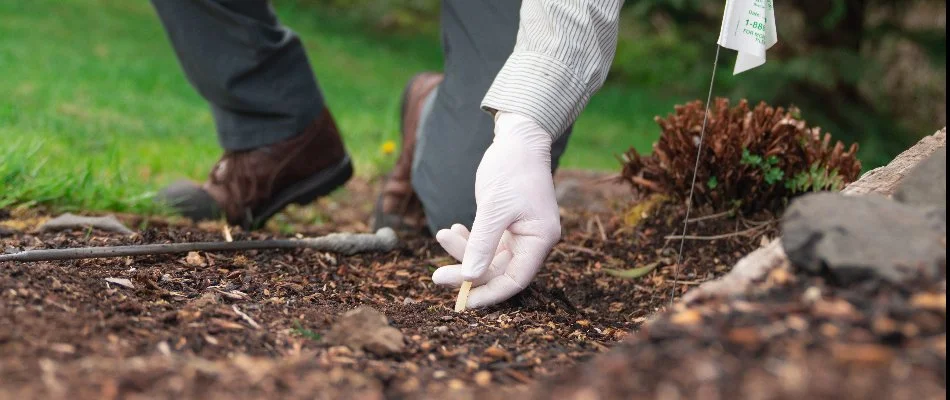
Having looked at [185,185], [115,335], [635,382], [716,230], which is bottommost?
[185,185]

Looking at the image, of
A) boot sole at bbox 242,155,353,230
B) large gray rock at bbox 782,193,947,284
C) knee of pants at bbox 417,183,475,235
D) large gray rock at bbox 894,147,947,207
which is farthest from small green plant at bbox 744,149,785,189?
boot sole at bbox 242,155,353,230

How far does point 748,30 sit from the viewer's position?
197 centimetres

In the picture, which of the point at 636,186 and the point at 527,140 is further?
the point at 636,186

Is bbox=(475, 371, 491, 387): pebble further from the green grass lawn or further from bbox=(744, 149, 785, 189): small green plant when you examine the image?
the green grass lawn

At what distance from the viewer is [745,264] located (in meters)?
1.41

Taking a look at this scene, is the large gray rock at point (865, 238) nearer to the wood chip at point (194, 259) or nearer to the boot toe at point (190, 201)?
the wood chip at point (194, 259)

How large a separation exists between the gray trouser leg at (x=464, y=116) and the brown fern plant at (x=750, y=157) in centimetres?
46

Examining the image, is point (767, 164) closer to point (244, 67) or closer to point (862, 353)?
point (862, 353)

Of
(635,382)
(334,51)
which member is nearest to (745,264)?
(635,382)

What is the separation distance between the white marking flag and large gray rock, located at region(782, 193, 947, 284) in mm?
680

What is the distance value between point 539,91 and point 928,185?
939 mm

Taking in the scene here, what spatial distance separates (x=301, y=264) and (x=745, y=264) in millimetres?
1282

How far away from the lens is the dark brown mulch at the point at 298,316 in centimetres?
117

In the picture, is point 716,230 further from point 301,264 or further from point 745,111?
point 301,264
